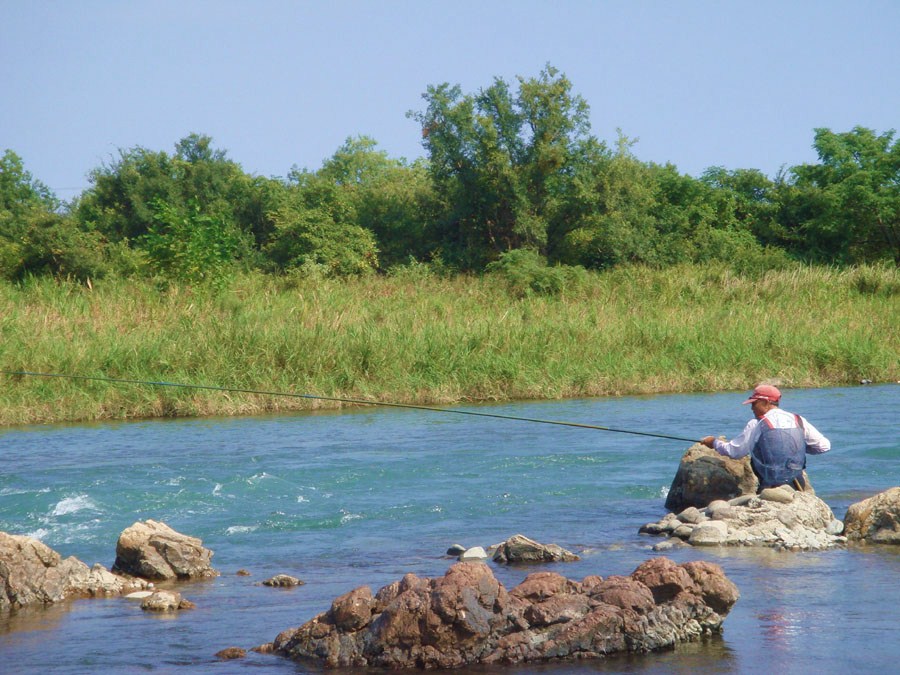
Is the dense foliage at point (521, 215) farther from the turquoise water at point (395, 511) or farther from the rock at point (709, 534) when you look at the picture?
the rock at point (709, 534)

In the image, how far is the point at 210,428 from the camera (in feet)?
55.9

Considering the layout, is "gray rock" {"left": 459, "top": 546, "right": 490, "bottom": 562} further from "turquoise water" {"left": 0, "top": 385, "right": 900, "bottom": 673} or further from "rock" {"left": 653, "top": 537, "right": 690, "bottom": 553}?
"rock" {"left": 653, "top": 537, "right": 690, "bottom": 553}

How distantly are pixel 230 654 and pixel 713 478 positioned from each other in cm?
550

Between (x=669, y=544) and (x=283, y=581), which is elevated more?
(x=669, y=544)

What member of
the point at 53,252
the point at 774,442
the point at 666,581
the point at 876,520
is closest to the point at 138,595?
the point at 666,581

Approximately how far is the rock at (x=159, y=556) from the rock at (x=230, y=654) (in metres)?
2.24

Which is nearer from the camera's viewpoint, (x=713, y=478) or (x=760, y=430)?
(x=760, y=430)

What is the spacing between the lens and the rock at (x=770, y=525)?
8844 mm

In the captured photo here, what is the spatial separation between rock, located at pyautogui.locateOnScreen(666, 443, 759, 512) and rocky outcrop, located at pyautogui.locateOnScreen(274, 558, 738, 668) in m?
4.07

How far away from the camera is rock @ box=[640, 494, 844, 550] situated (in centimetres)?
884

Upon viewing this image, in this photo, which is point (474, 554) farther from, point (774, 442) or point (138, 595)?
point (774, 442)

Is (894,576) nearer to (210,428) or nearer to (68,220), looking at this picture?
(210,428)

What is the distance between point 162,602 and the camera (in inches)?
284

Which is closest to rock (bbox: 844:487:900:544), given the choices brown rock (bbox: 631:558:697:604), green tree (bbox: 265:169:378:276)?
brown rock (bbox: 631:558:697:604)
